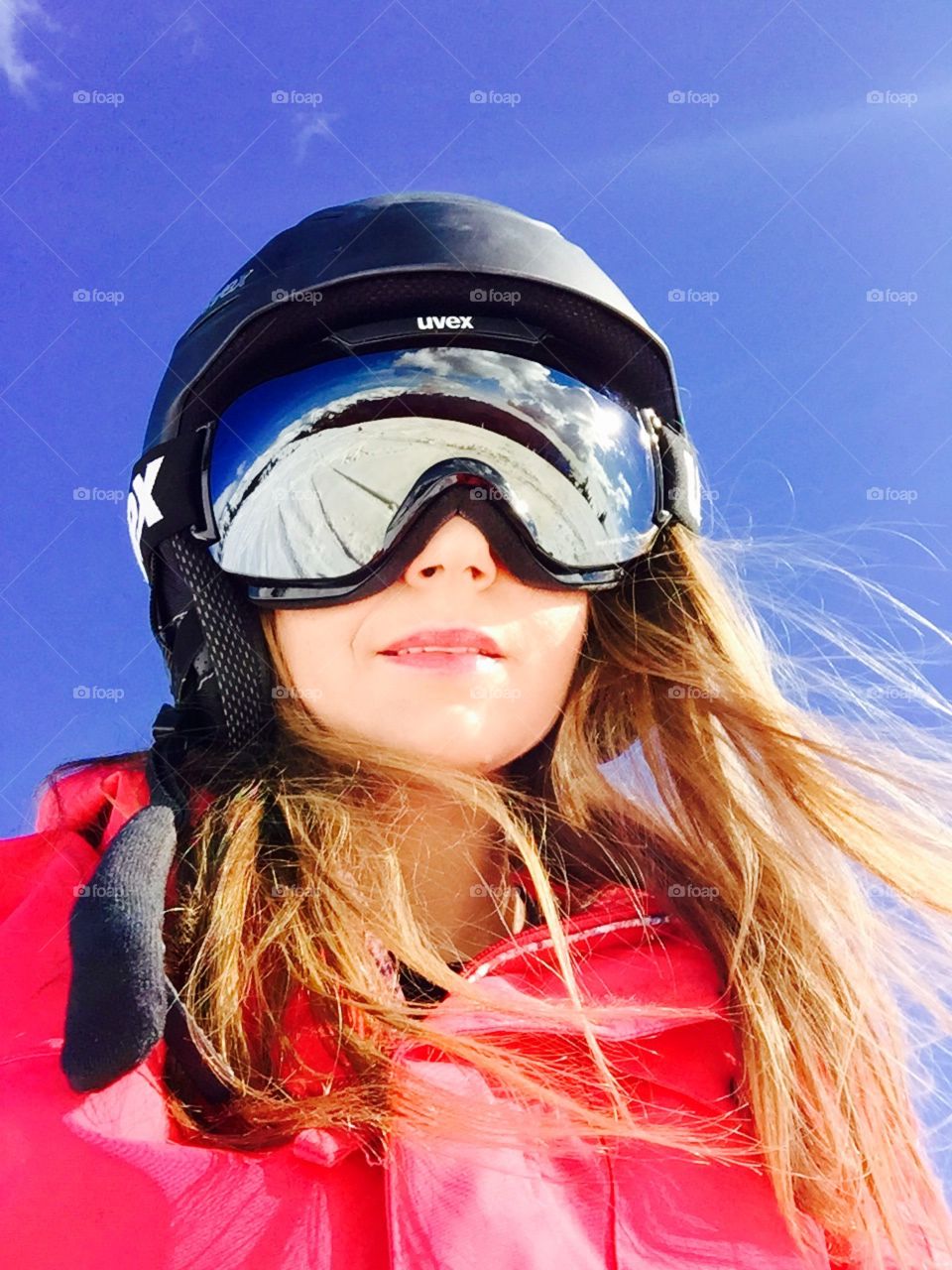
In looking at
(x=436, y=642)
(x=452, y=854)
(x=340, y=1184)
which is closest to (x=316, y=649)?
(x=436, y=642)

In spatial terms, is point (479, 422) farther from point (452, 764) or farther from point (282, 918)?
point (282, 918)

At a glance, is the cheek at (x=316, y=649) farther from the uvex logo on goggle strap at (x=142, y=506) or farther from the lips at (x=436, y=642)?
the uvex logo on goggle strap at (x=142, y=506)

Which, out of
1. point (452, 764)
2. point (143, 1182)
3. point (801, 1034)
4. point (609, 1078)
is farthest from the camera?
point (452, 764)

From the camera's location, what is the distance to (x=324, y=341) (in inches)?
91.6

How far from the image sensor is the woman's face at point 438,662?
2004 mm

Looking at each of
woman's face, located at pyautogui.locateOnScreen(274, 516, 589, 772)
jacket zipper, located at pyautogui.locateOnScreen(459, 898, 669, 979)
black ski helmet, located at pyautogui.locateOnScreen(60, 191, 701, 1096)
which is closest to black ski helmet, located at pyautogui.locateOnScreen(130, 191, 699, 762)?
black ski helmet, located at pyautogui.locateOnScreen(60, 191, 701, 1096)

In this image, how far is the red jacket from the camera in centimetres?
134

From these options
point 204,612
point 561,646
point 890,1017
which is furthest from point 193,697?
point 890,1017

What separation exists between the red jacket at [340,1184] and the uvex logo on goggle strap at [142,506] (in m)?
0.85

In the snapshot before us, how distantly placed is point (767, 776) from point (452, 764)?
668mm

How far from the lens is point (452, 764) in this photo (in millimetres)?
2055

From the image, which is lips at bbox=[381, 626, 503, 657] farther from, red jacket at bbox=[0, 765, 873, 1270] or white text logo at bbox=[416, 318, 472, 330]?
white text logo at bbox=[416, 318, 472, 330]

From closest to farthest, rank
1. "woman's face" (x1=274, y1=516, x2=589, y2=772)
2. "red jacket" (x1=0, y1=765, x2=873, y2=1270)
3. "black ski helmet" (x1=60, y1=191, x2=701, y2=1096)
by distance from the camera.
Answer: "red jacket" (x1=0, y1=765, x2=873, y2=1270) < "woman's face" (x1=274, y1=516, x2=589, y2=772) < "black ski helmet" (x1=60, y1=191, x2=701, y2=1096)

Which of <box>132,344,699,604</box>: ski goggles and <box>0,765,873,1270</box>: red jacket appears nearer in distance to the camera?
<box>0,765,873,1270</box>: red jacket
